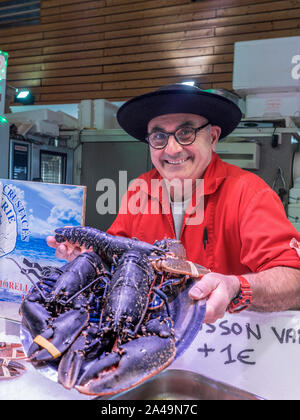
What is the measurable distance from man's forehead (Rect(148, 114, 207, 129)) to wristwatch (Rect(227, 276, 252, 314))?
2.03ft

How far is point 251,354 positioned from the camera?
0.81 meters

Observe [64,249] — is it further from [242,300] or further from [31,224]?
[242,300]

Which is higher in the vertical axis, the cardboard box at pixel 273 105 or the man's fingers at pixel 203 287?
the cardboard box at pixel 273 105

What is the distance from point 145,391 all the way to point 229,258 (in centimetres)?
82

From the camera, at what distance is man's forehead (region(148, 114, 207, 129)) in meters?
1.30

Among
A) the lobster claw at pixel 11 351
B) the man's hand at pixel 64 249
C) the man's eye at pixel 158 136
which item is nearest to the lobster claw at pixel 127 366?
the lobster claw at pixel 11 351

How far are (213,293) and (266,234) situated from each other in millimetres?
502

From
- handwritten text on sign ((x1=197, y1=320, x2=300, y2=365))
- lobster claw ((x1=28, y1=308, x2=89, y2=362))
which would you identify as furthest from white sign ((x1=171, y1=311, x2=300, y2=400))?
lobster claw ((x1=28, y1=308, x2=89, y2=362))

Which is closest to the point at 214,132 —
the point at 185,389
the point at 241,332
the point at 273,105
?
the point at 241,332

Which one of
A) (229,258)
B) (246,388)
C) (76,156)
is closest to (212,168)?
(229,258)

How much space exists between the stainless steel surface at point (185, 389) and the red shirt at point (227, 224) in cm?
47

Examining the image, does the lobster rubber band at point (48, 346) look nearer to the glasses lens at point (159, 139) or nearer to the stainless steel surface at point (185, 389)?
the stainless steel surface at point (185, 389)

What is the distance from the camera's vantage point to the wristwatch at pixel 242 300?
85 cm

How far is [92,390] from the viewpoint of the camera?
1.89 feet
